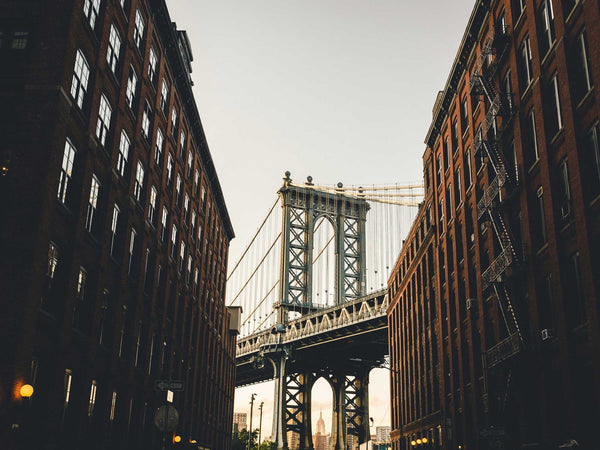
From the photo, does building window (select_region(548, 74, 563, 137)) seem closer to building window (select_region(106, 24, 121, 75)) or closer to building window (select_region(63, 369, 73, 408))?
building window (select_region(106, 24, 121, 75))

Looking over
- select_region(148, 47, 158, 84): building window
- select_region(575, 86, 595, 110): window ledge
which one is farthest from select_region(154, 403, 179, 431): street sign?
select_region(148, 47, 158, 84): building window

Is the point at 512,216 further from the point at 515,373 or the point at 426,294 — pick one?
the point at 426,294

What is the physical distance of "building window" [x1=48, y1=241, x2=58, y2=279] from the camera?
80.5 feet

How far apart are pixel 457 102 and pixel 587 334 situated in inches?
963

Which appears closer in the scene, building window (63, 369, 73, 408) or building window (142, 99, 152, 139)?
building window (63, 369, 73, 408)

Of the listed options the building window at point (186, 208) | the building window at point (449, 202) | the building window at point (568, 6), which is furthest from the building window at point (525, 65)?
the building window at point (186, 208)

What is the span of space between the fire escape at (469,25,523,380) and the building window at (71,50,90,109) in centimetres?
1859

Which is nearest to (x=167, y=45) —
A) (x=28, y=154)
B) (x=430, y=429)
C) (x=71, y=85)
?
(x=71, y=85)

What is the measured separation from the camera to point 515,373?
3191cm

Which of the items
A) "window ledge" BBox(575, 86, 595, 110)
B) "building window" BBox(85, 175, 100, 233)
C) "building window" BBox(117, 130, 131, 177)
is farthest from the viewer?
"building window" BBox(117, 130, 131, 177)

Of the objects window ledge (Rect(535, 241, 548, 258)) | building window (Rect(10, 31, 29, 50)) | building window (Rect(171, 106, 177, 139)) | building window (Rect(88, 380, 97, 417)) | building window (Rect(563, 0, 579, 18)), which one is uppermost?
building window (Rect(171, 106, 177, 139))

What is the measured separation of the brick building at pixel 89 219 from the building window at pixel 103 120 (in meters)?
0.10

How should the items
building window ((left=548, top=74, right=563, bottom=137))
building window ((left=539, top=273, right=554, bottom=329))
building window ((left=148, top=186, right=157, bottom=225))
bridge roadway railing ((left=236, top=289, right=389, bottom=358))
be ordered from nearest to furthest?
building window ((left=548, top=74, right=563, bottom=137))
building window ((left=539, top=273, right=554, bottom=329))
building window ((left=148, top=186, right=157, bottom=225))
bridge roadway railing ((left=236, top=289, right=389, bottom=358))

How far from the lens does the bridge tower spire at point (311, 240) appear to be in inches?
4513
